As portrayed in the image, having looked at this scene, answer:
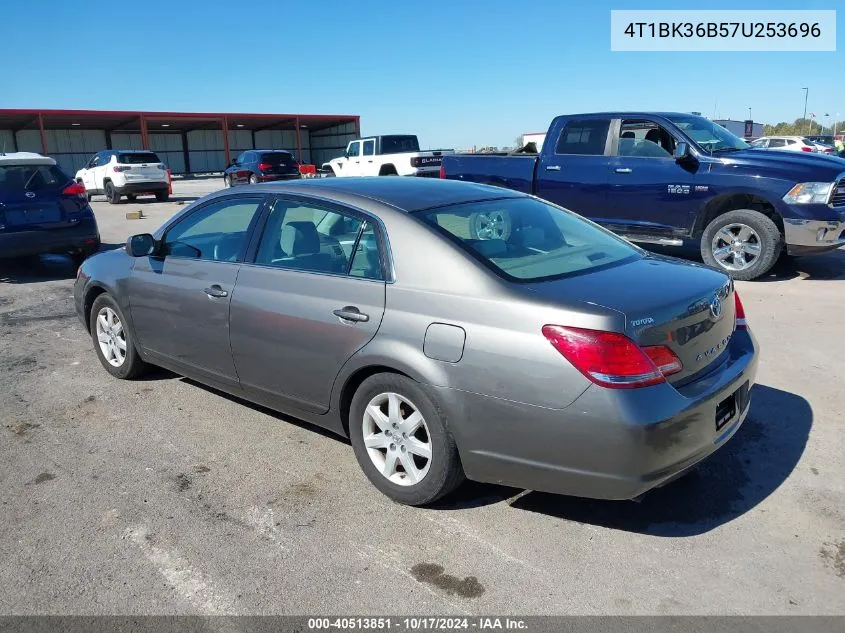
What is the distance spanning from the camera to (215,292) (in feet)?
13.8

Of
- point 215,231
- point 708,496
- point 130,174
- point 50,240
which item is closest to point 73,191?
point 50,240

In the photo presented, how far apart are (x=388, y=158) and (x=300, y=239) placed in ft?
60.4

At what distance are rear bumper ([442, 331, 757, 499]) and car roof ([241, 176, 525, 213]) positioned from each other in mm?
1165

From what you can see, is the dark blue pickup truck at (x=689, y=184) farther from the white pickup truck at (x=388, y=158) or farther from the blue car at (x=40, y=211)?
the white pickup truck at (x=388, y=158)

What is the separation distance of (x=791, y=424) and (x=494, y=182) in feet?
21.4

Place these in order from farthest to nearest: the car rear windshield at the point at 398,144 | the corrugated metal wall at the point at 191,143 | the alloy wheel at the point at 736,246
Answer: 1. the corrugated metal wall at the point at 191,143
2. the car rear windshield at the point at 398,144
3. the alloy wheel at the point at 736,246

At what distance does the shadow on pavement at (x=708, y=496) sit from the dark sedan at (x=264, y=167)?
23932 millimetres

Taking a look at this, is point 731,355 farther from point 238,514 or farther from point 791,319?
point 791,319

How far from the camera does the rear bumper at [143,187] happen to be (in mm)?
22078

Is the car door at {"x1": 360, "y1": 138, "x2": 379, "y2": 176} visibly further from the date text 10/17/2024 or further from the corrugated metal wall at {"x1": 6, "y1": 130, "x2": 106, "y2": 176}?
the corrugated metal wall at {"x1": 6, "y1": 130, "x2": 106, "y2": 176}

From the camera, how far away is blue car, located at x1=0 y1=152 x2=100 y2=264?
29.6 ft

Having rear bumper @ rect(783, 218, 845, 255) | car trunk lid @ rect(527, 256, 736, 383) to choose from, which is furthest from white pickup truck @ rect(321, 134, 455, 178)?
car trunk lid @ rect(527, 256, 736, 383)

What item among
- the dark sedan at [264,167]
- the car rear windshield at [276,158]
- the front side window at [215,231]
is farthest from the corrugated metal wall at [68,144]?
the front side window at [215,231]

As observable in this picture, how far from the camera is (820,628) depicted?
8.25 feet
